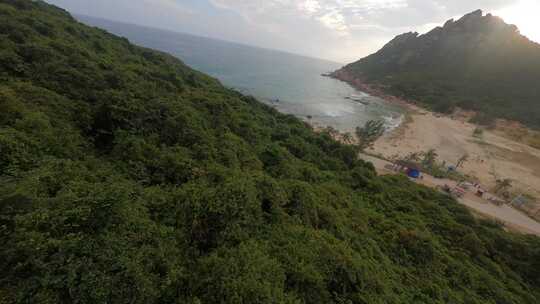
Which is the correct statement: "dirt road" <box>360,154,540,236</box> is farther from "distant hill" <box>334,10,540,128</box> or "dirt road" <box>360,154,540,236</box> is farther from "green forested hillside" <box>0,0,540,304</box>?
"distant hill" <box>334,10,540,128</box>

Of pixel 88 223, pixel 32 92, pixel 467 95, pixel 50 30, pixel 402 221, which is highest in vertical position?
pixel 467 95

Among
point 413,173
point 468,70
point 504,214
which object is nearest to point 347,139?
point 413,173

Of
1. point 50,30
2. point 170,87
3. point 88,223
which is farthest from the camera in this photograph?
point 170,87

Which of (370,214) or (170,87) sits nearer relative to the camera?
(370,214)

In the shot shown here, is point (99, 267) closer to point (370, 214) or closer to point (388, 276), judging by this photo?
point (388, 276)

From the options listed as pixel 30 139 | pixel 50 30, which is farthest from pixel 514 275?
pixel 50 30

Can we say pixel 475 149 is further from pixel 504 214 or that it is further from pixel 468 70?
pixel 468 70

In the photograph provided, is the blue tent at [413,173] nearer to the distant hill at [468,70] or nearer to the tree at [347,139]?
the tree at [347,139]
